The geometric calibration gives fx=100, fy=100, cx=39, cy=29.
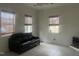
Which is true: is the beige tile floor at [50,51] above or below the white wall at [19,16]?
below

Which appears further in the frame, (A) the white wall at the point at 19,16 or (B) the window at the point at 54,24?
(B) the window at the point at 54,24

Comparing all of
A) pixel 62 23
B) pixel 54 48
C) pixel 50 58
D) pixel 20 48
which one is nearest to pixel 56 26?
pixel 62 23

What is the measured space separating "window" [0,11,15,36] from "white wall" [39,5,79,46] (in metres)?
0.59

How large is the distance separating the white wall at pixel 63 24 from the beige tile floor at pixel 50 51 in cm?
11

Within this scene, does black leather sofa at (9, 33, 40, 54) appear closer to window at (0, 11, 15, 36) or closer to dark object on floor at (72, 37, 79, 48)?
window at (0, 11, 15, 36)

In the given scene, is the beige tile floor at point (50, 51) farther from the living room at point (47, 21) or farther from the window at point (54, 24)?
the window at point (54, 24)

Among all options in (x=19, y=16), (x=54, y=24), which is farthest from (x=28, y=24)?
(x=54, y=24)

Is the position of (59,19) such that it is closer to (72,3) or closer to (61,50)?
(72,3)

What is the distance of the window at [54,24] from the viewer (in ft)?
6.93

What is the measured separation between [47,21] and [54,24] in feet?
0.54

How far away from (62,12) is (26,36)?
0.92 metres

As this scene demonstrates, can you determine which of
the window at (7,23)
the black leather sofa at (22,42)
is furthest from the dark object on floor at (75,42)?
the window at (7,23)

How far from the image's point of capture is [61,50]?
2.04 metres

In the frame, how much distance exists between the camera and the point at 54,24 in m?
2.14
